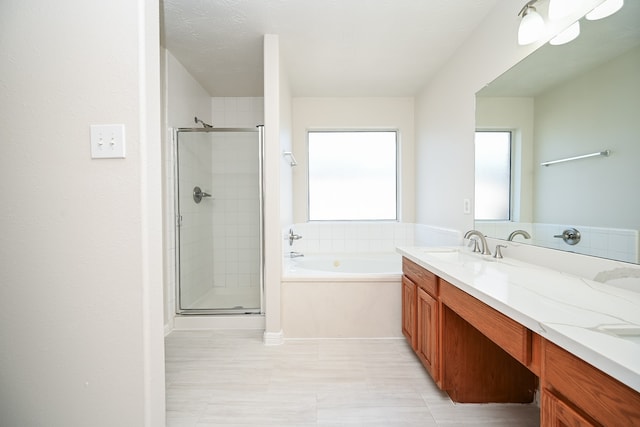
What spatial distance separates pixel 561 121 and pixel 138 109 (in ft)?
6.24

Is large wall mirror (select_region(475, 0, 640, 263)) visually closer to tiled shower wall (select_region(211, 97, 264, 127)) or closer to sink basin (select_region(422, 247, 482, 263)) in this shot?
sink basin (select_region(422, 247, 482, 263))

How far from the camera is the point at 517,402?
1.57m

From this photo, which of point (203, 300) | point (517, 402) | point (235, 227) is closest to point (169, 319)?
point (203, 300)

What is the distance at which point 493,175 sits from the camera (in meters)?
1.90

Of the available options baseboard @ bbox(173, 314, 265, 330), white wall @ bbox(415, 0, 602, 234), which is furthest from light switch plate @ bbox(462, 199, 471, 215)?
baseboard @ bbox(173, 314, 265, 330)

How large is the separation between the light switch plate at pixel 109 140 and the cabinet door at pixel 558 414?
1.59 meters

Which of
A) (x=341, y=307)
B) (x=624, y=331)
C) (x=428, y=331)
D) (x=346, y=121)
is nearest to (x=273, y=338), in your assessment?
(x=341, y=307)

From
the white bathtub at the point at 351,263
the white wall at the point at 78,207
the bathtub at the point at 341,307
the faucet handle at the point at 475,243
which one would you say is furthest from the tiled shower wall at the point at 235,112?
the faucet handle at the point at 475,243

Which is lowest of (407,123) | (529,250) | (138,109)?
(529,250)

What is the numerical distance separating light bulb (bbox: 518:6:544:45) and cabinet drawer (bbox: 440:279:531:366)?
4.46ft

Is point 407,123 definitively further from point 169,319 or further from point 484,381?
point 169,319

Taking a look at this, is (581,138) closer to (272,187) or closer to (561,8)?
(561,8)

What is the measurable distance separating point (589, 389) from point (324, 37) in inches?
97.0

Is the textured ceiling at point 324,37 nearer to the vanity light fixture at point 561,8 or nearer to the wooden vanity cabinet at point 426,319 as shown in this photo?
the vanity light fixture at point 561,8
